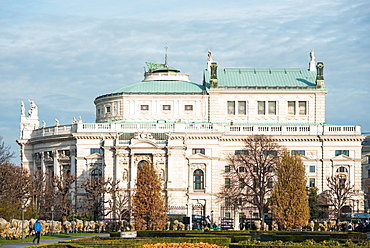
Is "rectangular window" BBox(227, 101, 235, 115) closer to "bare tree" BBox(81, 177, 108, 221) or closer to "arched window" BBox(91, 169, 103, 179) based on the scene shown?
"arched window" BBox(91, 169, 103, 179)

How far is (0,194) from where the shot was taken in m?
102

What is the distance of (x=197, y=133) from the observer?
438 feet

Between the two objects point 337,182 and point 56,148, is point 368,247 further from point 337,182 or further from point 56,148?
point 56,148

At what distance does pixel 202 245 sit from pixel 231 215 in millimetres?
71753

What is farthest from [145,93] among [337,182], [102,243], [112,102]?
[102,243]

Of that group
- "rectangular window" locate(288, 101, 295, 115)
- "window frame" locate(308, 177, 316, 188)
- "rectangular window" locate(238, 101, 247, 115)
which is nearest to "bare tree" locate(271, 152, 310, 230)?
"window frame" locate(308, 177, 316, 188)

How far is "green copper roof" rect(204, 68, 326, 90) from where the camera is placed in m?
143

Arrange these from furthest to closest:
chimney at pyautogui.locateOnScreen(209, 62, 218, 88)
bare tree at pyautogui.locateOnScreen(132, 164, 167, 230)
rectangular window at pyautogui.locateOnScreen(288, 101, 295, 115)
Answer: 1. rectangular window at pyautogui.locateOnScreen(288, 101, 295, 115)
2. chimney at pyautogui.locateOnScreen(209, 62, 218, 88)
3. bare tree at pyautogui.locateOnScreen(132, 164, 167, 230)

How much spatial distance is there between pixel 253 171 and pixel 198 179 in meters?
13.9

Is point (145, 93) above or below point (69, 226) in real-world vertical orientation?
above

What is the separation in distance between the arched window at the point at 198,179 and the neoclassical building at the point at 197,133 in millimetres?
164

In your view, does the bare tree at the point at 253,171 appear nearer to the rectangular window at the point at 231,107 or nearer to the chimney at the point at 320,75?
the rectangular window at the point at 231,107

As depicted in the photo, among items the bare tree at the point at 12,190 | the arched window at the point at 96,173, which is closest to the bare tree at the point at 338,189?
the arched window at the point at 96,173

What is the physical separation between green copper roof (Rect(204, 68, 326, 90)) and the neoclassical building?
177 millimetres
